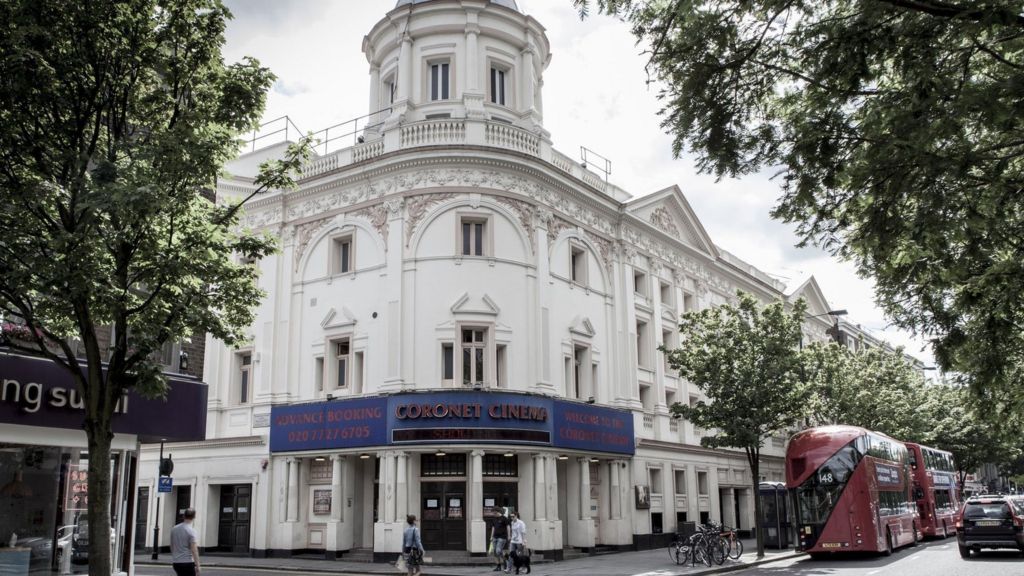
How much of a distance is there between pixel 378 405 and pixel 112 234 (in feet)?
53.7

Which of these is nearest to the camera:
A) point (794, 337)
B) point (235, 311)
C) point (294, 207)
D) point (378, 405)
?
point (235, 311)

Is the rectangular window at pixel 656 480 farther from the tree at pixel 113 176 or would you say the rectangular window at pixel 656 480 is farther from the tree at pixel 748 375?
the tree at pixel 113 176

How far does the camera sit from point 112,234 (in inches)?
446

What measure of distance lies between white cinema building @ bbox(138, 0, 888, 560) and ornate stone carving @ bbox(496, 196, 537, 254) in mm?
88

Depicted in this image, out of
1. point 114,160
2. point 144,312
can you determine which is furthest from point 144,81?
point 144,312

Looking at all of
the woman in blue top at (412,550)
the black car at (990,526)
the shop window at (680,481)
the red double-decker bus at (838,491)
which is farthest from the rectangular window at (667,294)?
the woman in blue top at (412,550)

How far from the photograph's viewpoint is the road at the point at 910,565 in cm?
2017

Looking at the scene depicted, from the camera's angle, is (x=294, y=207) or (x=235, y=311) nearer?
(x=235, y=311)

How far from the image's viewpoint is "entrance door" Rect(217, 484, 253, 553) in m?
30.2

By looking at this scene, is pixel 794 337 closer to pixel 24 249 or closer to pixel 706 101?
pixel 706 101

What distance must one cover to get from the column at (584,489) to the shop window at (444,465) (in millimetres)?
4782

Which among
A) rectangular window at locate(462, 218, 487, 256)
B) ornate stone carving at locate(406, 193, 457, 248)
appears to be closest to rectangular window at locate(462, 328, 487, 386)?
rectangular window at locate(462, 218, 487, 256)

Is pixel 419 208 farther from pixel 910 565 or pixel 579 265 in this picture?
pixel 910 565

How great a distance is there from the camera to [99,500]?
1120 centimetres
